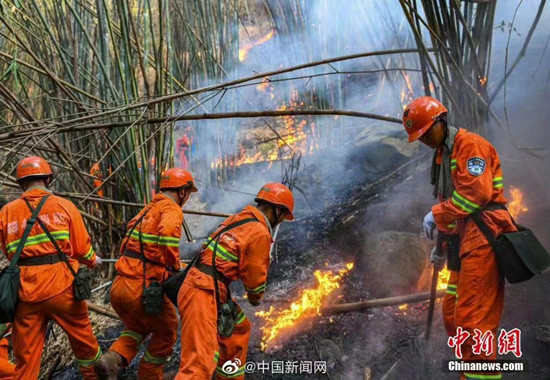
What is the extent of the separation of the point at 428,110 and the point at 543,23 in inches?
199

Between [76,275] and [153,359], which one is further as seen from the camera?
[153,359]

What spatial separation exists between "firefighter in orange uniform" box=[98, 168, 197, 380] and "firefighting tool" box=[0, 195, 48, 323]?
0.71 m

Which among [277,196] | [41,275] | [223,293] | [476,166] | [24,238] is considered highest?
A: [476,166]

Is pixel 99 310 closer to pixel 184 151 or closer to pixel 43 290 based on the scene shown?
pixel 43 290

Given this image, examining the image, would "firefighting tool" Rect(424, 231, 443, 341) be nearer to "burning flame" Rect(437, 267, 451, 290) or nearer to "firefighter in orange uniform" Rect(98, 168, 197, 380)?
"burning flame" Rect(437, 267, 451, 290)

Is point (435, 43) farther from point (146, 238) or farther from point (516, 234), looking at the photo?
point (146, 238)

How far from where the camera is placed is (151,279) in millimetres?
3488

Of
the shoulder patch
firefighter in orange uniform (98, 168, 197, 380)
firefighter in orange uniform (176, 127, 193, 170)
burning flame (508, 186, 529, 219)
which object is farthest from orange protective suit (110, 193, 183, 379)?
firefighter in orange uniform (176, 127, 193, 170)

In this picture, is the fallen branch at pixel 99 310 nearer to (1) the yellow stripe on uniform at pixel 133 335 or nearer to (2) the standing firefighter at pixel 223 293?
(1) the yellow stripe on uniform at pixel 133 335

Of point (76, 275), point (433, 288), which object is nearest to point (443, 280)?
point (433, 288)

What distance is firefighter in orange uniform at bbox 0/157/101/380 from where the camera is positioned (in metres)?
3.23

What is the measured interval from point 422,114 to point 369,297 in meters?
2.30

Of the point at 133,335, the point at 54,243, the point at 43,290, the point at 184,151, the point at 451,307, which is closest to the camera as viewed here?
the point at 451,307

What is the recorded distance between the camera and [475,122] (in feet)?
13.2
